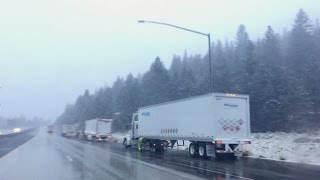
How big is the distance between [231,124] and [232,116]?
1.56ft

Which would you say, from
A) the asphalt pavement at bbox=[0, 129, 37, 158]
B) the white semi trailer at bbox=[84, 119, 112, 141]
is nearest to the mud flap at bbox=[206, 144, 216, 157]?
the asphalt pavement at bbox=[0, 129, 37, 158]

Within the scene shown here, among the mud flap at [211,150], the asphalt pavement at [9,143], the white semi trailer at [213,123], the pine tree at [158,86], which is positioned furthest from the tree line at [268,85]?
the mud flap at [211,150]

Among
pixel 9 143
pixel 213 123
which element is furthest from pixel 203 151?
pixel 9 143

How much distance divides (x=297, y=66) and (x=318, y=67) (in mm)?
19833

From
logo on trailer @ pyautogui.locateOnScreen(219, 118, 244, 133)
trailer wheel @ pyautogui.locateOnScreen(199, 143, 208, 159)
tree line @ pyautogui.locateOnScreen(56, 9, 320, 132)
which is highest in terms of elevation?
tree line @ pyautogui.locateOnScreen(56, 9, 320, 132)

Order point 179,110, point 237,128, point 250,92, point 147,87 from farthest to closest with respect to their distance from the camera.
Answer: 1. point 147,87
2. point 250,92
3. point 179,110
4. point 237,128

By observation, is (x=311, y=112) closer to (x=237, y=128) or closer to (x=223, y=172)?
(x=237, y=128)

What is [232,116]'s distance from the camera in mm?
25141

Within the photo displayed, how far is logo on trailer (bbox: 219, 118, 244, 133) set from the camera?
2484cm

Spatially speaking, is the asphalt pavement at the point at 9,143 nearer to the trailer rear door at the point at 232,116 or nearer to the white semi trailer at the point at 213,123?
the white semi trailer at the point at 213,123

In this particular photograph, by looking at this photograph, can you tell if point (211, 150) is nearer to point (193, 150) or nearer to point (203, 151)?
point (203, 151)

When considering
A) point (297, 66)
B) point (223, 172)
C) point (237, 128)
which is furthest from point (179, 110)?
point (297, 66)

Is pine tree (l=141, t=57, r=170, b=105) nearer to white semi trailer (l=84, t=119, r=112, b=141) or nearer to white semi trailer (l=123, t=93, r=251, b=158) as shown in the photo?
white semi trailer (l=84, t=119, r=112, b=141)

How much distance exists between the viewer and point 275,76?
62.9m
